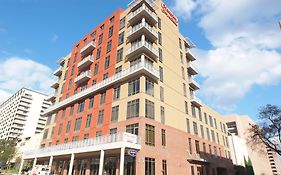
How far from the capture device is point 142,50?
35531mm

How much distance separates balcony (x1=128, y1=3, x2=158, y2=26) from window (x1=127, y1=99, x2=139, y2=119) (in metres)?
15.9

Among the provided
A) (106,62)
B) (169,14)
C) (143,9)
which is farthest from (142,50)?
(169,14)

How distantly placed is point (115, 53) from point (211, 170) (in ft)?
100

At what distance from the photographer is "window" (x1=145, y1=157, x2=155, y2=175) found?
28408mm

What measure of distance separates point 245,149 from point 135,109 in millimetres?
56764

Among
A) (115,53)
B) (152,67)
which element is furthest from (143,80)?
(115,53)

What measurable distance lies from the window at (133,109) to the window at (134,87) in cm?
160

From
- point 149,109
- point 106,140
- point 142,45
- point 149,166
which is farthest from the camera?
point 142,45

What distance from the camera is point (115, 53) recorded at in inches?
1618

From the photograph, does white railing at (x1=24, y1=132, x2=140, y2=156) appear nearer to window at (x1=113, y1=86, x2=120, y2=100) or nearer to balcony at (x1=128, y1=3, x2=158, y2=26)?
window at (x1=113, y1=86, x2=120, y2=100)

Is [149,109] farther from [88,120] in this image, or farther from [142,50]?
[88,120]

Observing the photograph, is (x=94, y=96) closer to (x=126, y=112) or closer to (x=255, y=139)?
(x=126, y=112)

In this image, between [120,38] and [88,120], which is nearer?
[88,120]

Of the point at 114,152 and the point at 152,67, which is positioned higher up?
the point at 152,67
